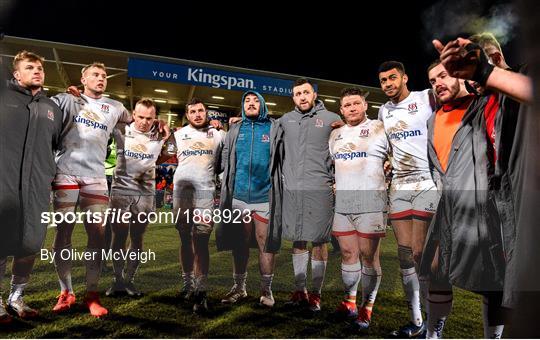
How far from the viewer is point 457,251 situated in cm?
205

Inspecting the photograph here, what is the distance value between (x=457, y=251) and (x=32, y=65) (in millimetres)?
3229

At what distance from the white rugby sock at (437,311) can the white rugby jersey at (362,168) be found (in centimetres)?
82

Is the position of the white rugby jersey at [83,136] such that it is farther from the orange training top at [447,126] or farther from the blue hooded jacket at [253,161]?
the orange training top at [447,126]

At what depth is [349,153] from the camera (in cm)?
321

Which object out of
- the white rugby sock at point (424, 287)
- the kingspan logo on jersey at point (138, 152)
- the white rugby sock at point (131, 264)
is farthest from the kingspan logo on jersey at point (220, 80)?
the white rugby sock at point (424, 287)

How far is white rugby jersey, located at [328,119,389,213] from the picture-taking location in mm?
3117

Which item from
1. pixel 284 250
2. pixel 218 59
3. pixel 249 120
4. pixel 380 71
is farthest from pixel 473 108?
pixel 284 250

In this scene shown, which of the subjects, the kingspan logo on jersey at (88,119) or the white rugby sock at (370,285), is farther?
the kingspan logo on jersey at (88,119)

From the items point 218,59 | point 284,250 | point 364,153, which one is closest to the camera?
point 364,153

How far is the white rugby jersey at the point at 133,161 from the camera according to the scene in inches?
144

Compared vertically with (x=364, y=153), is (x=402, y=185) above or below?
below

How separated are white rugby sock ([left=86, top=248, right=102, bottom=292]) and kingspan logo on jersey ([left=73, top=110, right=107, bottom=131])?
41.7 inches

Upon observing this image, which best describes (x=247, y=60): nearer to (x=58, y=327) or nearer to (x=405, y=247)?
(x=405, y=247)

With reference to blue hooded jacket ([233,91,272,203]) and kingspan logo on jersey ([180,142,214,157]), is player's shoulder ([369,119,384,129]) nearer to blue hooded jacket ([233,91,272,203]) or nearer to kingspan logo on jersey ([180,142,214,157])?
blue hooded jacket ([233,91,272,203])
